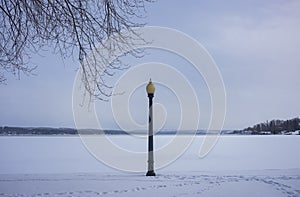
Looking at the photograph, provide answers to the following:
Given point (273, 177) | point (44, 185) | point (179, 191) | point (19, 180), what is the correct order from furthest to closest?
point (273, 177)
point (19, 180)
point (44, 185)
point (179, 191)

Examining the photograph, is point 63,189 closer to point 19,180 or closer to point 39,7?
point 19,180

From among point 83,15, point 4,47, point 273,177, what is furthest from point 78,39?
point 273,177

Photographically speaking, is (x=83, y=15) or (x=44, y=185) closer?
(x=83, y=15)

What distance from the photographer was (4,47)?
7.95 metres

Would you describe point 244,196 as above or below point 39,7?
below

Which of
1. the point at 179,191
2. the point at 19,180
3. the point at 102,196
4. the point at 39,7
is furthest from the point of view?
the point at 19,180

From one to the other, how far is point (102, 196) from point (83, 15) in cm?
367

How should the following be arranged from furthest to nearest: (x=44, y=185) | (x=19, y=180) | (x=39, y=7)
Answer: (x=19, y=180)
(x=44, y=185)
(x=39, y=7)

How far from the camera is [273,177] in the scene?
1098 cm

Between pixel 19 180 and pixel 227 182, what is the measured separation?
17.7 ft

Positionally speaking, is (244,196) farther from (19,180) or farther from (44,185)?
(19,180)

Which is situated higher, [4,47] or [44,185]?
[4,47]

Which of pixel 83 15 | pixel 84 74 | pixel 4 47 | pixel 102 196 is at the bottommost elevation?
pixel 102 196

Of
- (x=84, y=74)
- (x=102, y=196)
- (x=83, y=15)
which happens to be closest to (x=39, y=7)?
(x=83, y=15)
